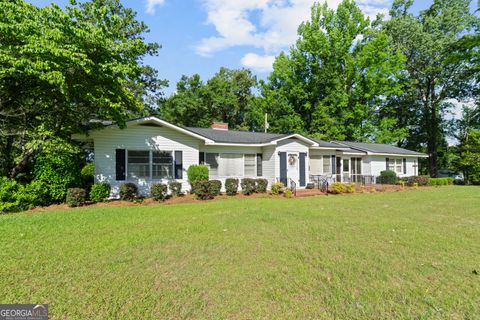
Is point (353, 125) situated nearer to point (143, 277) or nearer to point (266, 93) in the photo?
point (266, 93)

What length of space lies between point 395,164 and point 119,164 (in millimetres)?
23646

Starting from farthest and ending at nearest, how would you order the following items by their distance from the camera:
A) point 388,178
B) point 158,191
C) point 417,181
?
point 388,178 → point 417,181 → point 158,191

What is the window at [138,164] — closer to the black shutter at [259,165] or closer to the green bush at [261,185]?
the green bush at [261,185]

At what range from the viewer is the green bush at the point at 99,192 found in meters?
11.5

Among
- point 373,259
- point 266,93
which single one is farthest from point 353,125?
point 373,259

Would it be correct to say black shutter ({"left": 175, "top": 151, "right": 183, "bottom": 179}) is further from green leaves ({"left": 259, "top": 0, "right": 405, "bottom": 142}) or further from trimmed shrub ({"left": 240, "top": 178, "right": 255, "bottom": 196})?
green leaves ({"left": 259, "top": 0, "right": 405, "bottom": 142})

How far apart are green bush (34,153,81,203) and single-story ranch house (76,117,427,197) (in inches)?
52.9

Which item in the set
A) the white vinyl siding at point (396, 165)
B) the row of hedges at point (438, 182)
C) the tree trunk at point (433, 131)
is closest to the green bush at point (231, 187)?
the white vinyl siding at point (396, 165)

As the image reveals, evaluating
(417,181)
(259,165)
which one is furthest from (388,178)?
(259,165)

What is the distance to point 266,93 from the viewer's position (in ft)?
108

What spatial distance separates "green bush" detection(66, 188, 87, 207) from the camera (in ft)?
34.4

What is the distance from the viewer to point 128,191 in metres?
12.1

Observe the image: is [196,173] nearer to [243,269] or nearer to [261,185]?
[261,185]

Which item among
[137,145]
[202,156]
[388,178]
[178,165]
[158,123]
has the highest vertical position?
[158,123]
